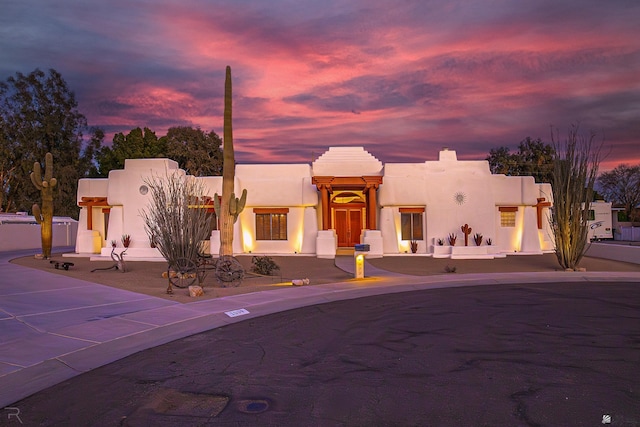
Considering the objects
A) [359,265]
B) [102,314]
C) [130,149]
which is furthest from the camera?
[130,149]

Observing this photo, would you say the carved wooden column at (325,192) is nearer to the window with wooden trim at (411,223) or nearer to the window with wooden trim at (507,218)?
the window with wooden trim at (411,223)

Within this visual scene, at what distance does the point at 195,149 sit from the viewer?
190ft

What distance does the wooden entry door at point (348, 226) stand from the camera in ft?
109

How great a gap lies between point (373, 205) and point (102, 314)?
1997 centimetres

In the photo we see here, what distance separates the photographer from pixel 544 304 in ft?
44.2

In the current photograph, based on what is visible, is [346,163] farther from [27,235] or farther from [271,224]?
[27,235]

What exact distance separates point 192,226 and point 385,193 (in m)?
15.5

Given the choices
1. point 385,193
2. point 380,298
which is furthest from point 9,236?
point 380,298

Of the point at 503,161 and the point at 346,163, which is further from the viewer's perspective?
the point at 503,161

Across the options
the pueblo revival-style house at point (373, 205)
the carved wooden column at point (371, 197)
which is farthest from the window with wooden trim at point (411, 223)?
the carved wooden column at point (371, 197)

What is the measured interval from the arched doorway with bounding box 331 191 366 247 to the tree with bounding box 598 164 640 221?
5033 cm

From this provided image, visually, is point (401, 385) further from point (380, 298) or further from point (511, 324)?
point (380, 298)

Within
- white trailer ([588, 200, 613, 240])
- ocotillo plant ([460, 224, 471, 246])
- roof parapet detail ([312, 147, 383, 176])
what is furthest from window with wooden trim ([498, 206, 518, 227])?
white trailer ([588, 200, 613, 240])

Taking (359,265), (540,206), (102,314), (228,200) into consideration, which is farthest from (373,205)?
(102,314)
